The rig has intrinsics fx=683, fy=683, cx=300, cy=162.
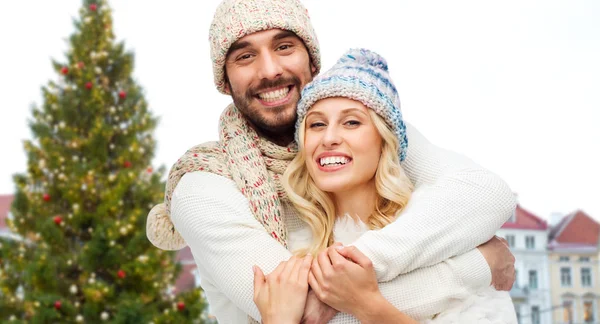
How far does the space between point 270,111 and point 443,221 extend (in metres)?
0.67

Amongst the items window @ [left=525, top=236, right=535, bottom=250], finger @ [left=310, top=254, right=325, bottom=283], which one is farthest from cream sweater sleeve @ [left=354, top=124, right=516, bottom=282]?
window @ [left=525, top=236, right=535, bottom=250]

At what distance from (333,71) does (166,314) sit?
5529 millimetres

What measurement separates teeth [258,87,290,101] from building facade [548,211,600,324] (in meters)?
25.1

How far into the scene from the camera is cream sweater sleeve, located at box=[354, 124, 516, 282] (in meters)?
1.69

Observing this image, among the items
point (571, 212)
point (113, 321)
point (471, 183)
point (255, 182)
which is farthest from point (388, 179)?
point (571, 212)

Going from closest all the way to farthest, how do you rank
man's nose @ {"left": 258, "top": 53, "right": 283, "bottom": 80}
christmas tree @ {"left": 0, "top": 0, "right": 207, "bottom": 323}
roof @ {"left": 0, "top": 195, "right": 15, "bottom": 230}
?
man's nose @ {"left": 258, "top": 53, "right": 283, "bottom": 80} → christmas tree @ {"left": 0, "top": 0, "right": 207, "bottom": 323} → roof @ {"left": 0, "top": 195, "right": 15, "bottom": 230}

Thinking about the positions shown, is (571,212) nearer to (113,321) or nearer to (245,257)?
(113,321)

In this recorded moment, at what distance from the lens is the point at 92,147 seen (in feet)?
24.2

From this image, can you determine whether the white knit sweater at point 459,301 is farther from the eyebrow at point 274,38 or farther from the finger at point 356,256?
the eyebrow at point 274,38

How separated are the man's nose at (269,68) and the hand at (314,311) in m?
0.73

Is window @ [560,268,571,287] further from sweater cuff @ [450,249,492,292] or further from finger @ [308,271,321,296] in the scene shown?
finger @ [308,271,321,296]

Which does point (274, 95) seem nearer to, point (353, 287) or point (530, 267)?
point (353, 287)

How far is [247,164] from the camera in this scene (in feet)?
6.64

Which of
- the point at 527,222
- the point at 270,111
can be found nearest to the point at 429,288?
the point at 270,111
